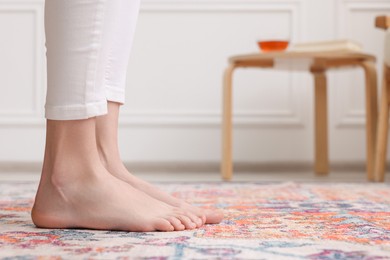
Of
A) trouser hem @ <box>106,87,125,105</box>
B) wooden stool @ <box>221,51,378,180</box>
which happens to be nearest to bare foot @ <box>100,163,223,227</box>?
trouser hem @ <box>106,87,125,105</box>

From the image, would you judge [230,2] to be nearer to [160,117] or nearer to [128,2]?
[160,117]

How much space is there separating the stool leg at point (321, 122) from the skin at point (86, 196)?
192 centimetres

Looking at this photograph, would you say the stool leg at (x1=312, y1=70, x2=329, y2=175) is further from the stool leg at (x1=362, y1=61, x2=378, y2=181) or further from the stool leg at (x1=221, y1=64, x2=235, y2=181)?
the stool leg at (x1=221, y1=64, x2=235, y2=181)

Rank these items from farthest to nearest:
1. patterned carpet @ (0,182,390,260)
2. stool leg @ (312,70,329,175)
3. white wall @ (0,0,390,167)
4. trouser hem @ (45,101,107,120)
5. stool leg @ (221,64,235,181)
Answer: white wall @ (0,0,390,167) < stool leg @ (312,70,329,175) < stool leg @ (221,64,235,181) < trouser hem @ (45,101,107,120) < patterned carpet @ (0,182,390,260)

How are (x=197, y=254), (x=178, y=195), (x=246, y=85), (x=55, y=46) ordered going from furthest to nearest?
(x=246, y=85) < (x=178, y=195) < (x=55, y=46) < (x=197, y=254)

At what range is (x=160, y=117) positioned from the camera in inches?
122

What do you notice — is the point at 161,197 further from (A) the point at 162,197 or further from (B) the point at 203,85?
(B) the point at 203,85

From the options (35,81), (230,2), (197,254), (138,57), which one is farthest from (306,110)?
(197,254)

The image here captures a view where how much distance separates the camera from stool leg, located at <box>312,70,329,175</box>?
9.52 ft

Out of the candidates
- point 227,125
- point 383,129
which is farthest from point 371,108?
point 227,125

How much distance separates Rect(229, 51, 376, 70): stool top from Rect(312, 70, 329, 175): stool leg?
204 millimetres

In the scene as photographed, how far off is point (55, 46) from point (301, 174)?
207 cm

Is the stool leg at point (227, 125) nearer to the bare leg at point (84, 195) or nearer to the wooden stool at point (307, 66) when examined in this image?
the wooden stool at point (307, 66)

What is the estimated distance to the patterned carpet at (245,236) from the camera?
0.79m
